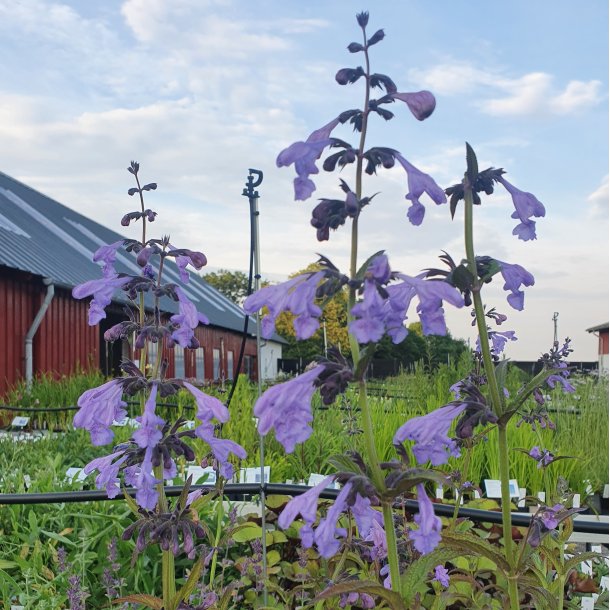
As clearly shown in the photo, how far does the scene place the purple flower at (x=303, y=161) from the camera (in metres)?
1.16

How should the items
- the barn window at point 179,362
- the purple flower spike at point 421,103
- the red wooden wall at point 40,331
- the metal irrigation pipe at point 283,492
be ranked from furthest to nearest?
the barn window at point 179,362, the red wooden wall at point 40,331, the metal irrigation pipe at point 283,492, the purple flower spike at point 421,103

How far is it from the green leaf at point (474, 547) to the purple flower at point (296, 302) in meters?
0.60

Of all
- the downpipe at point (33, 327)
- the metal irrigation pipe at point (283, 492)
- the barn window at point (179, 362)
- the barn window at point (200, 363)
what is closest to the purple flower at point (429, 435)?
the metal irrigation pipe at point (283, 492)

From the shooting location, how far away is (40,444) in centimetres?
665

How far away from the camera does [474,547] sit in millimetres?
1389

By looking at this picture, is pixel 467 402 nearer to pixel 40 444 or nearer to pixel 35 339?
pixel 40 444

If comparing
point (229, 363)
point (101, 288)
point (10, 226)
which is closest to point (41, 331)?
point (10, 226)

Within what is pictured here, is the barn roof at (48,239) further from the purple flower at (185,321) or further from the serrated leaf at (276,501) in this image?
the purple flower at (185,321)

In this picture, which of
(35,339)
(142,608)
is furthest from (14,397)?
(142,608)

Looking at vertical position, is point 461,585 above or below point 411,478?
below

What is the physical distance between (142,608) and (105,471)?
63.4 inches

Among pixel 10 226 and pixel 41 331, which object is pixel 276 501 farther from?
pixel 10 226

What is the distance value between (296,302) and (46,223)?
18.2 m

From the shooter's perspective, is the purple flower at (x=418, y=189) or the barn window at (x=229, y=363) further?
the barn window at (x=229, y=363)
